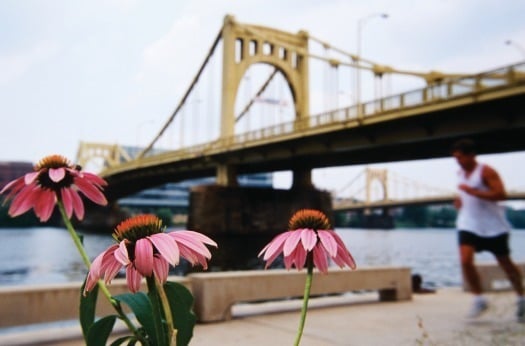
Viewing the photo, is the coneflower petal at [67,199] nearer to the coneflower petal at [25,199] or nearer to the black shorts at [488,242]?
the coneflower petal at [25,199]

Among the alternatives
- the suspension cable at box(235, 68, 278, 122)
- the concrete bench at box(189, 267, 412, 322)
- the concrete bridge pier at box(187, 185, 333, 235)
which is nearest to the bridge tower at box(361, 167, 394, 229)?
the suspension cable at box(235, 68, 278, 122)

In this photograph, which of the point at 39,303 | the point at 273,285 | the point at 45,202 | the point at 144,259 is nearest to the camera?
the point at 144,259

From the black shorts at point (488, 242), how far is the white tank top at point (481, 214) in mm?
34

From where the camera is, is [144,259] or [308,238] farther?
[308,238]

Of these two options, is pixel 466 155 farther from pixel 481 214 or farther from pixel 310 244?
pixel 310 244

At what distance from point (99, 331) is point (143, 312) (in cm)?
10

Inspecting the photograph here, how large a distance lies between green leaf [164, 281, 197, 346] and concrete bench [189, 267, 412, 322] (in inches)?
137

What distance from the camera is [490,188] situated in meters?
4.69

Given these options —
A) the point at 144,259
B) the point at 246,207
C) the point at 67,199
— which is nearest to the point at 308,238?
the point at 144,259

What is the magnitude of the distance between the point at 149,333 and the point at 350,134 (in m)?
24.7

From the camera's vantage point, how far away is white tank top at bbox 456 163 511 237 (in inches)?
186

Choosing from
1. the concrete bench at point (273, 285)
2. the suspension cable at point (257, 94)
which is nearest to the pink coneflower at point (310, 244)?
the concrete bench at point (273, 285)

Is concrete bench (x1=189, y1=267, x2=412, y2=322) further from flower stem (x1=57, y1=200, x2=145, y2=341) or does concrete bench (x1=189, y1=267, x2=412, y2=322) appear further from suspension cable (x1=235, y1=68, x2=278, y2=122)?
suspension cable (x1=235, y1=68, x2=278, y2=122)

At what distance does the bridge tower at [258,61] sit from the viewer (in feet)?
124
